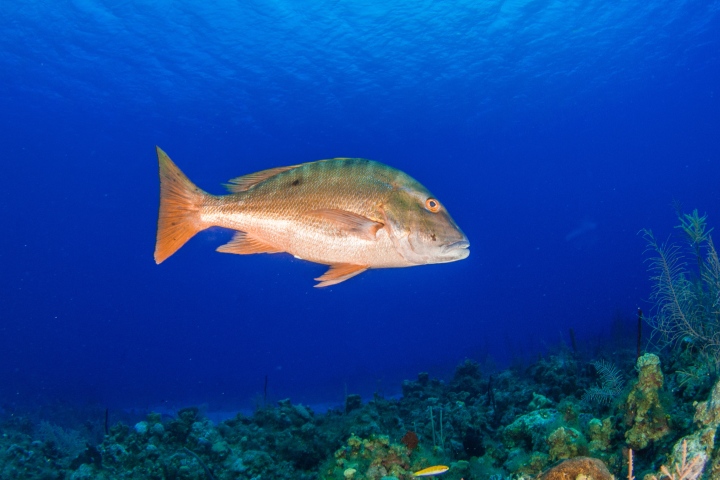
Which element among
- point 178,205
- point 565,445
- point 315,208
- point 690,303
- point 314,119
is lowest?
point 565,445

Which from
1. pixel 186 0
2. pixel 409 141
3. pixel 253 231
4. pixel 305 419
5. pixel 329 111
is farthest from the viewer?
pixel 409 141

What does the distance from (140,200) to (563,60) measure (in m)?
57.3

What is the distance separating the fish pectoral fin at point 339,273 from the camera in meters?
3.45

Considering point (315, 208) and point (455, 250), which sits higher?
point (315, 208)

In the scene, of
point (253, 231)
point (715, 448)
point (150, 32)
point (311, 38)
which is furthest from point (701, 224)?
point (150, 32)

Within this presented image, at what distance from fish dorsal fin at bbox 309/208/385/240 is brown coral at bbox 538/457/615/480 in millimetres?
1949

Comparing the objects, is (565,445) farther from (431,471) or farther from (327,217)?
(327,217)

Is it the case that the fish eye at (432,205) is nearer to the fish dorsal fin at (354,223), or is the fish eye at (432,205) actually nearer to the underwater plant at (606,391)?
the fish dorsal fin at (354,223)

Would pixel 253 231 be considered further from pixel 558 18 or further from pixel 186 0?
pixel 558 18

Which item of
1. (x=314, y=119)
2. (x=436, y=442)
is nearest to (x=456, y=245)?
(x=436, y=442)

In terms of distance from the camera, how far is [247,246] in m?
3.82

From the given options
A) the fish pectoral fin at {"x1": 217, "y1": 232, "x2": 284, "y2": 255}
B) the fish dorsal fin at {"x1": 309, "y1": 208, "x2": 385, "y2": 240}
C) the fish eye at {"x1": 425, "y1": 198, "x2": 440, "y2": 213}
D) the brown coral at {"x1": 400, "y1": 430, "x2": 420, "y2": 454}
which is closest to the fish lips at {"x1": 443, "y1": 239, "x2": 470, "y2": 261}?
the fish eye at {"x1": 425, "y1": 198, "x2": 440, "y2": 213}

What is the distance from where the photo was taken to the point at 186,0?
2266 centimetres

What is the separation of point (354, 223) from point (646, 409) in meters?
2.73
